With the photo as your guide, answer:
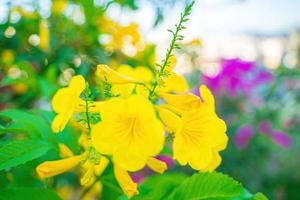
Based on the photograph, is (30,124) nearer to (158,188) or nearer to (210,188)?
(158,188)

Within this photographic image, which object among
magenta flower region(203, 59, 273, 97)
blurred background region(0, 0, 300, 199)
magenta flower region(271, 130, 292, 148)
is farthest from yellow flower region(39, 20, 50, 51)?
magenta flower region(271, 130, 292, 148)

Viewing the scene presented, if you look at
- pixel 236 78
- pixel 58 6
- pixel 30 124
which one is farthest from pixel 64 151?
pixel 236 78

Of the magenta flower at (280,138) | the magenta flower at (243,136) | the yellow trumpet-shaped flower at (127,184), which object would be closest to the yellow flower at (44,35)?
the yellow trumpet-shaped flower at (127,184)

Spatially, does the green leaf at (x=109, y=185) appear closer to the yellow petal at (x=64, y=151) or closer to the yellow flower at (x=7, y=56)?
the yellow petal at (x=64, y=151)

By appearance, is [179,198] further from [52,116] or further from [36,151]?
[52,116]

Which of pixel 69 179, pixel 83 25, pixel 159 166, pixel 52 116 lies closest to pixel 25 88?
pixel 83 25
